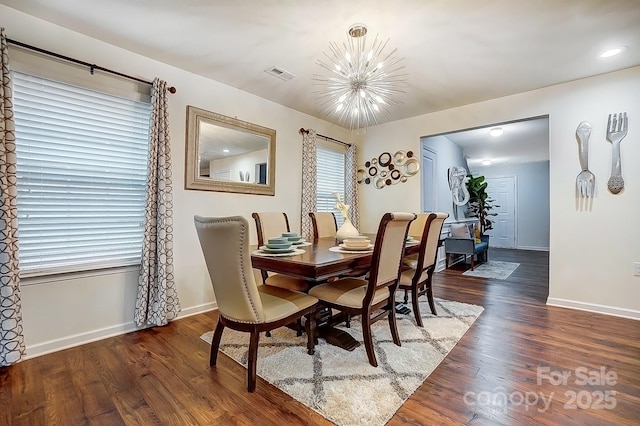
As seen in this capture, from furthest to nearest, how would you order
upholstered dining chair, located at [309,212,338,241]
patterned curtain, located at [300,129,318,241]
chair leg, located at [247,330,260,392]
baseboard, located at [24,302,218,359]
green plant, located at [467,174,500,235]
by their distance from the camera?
green plant, located at [467,174,500,235]
patterned curtain, located at [300,129,318,241]
upholstered dining chair, located at [309,212,338,241]
baseboard, located at [24,302,218,359]
chair leg, located at [247,330,260,392]

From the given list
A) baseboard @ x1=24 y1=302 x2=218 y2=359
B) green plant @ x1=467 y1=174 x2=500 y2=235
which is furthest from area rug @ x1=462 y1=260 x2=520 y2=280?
baseboard @ x1=24 y1=302 x2=218 y2=359

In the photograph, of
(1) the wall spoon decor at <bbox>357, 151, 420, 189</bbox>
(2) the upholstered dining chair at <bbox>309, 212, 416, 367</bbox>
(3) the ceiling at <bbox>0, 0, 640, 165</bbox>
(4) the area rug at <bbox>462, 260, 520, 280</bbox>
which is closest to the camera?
(2) the upholstered dining chair at <bbox>309, 212, 416, 367</bbox>

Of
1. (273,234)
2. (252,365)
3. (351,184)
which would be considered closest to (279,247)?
(252,365)

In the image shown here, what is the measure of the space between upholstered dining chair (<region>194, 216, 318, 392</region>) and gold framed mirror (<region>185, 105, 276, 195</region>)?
4.94ft

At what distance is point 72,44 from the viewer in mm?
2289

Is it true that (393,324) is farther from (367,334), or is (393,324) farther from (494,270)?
(494,270)

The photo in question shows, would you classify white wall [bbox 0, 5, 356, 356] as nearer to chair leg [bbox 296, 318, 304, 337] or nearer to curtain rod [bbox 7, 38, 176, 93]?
curtain rod [bbox 7, 38, 176, 93]

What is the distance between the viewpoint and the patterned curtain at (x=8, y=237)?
1878 millimetres

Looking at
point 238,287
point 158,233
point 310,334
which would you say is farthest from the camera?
point 158,233

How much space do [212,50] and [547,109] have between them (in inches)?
143

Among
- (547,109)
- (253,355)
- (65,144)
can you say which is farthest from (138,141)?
(547,109)

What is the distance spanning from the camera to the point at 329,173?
4637 millimetres

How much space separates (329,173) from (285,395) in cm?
346

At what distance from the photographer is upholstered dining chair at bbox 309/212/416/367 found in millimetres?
1873
